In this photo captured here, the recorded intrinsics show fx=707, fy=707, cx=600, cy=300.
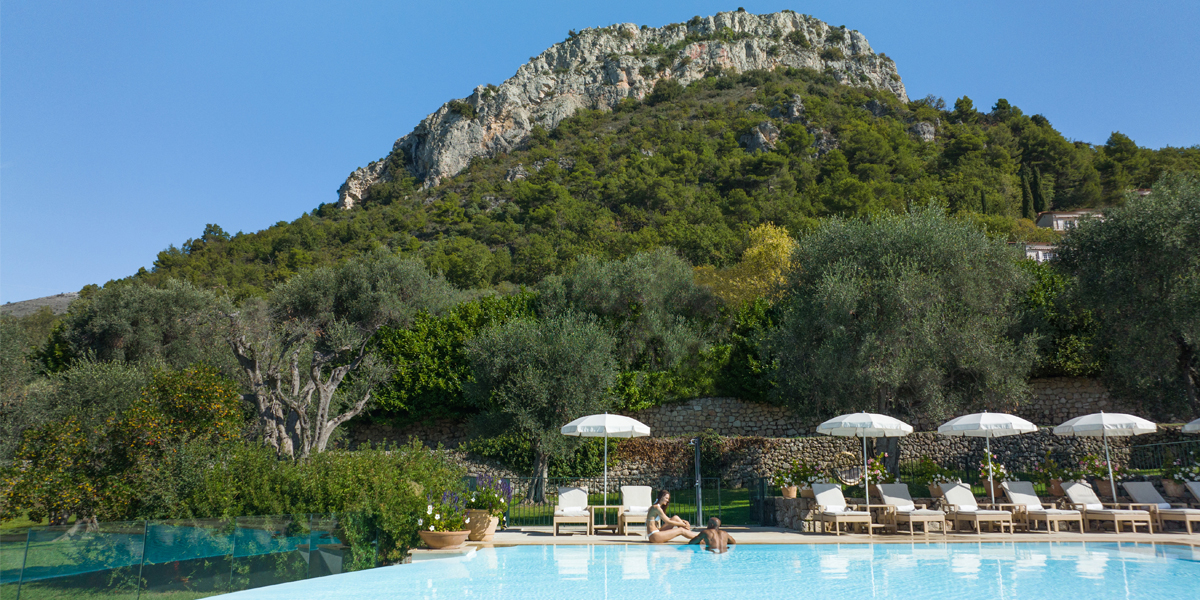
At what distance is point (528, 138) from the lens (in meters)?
91.9

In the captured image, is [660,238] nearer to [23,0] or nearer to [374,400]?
[374,400]

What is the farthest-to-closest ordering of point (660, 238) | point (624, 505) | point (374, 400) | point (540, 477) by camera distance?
1. point (660, 238)
2. point (374, 400)
3. point (540, 477)
4. point (624, 505)

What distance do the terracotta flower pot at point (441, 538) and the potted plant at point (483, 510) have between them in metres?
1.14

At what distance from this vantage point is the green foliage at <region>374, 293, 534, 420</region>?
24297 mm

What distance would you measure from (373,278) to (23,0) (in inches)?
713

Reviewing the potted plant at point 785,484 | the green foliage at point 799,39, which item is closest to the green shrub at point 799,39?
the green foliage at point 799,39

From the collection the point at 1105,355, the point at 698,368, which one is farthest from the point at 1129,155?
the point at 698,368

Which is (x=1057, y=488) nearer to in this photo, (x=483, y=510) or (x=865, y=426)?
(x=865, y=426)

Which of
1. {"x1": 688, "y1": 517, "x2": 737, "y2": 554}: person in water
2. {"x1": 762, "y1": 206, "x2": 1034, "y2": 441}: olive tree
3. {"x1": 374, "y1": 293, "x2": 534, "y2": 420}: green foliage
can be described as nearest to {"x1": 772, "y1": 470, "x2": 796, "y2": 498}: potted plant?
{"x1": 688, "y1": 517, "x2": 737, "y2": 554}: person in water

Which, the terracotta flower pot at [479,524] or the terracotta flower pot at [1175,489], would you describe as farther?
the terracotta flower pot at [1175,489]

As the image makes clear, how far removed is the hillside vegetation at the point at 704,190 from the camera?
155 ft

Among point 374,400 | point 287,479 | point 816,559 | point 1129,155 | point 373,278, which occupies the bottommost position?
point 816,559

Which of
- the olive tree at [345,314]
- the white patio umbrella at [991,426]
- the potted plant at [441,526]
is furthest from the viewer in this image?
the olive tree at [345,314]

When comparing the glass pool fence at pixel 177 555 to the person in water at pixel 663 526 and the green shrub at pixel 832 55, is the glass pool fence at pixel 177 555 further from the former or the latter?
the green shrub at pixel 832 55
